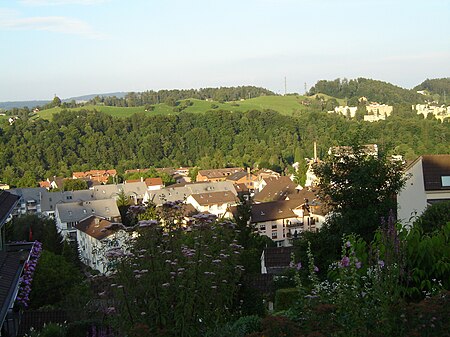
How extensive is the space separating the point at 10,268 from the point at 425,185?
1214cm

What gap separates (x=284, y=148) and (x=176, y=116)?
28.5m

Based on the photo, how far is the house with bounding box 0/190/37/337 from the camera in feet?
22.0

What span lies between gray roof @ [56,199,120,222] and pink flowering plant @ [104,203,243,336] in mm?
48172

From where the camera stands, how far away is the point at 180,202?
20.5ft

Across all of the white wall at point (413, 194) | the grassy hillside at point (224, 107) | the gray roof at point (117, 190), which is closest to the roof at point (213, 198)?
the gray roof at point (117, 190)

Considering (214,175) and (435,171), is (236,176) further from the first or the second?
(435,171)

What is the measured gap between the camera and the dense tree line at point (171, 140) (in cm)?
9706

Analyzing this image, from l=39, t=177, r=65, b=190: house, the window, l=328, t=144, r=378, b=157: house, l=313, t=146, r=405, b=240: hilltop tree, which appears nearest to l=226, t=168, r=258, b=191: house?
l=39, t=177, r=65, b=190: house

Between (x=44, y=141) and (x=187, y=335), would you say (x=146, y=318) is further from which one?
(x=44, y=141)

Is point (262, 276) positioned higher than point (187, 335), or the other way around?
point (187, 335)

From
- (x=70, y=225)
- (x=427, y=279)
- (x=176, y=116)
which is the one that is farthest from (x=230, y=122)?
(x=427, y=279)

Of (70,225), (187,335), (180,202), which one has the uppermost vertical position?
(180,202)

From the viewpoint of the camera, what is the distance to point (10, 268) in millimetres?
7973

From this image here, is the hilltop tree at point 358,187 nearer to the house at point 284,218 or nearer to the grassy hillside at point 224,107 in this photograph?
the house at point 284,218
